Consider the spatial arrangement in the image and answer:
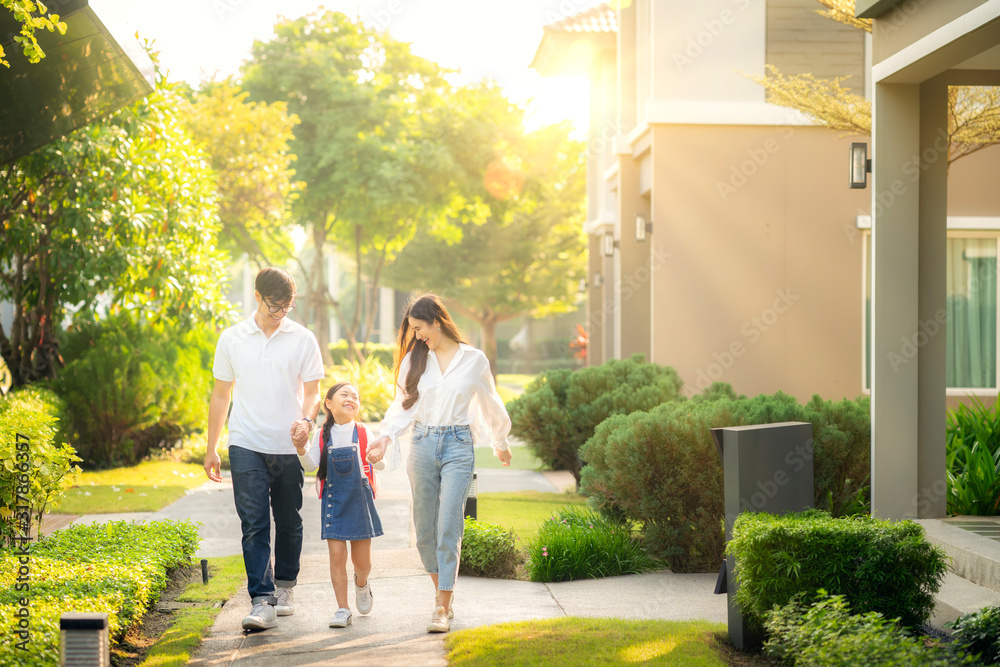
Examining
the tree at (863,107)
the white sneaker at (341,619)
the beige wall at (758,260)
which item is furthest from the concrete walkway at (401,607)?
the beige wall at (758,260)

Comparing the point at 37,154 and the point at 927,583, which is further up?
the point at 37,154

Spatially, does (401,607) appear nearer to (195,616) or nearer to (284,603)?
(284,603)

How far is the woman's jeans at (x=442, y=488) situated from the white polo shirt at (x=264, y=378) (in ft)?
2.37

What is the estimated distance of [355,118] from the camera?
73.2ft

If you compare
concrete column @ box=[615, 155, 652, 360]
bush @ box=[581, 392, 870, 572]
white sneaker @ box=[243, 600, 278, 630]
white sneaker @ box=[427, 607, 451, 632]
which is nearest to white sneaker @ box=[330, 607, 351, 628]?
white sneaker @ box=[243, 600, 278, 630]

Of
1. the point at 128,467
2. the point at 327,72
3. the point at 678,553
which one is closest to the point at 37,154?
the point at 128,467

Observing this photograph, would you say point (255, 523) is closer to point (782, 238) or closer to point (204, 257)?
point (204, 257)

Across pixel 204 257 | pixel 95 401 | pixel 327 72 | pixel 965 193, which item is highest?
pixel 327 72

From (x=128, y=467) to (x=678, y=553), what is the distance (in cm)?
813

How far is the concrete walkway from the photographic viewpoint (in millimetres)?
4719

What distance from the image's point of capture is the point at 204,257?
11695 millimetres

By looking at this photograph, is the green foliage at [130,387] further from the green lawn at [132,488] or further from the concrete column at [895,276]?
the concrete column at [895,276]

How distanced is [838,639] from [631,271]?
11.6 meters

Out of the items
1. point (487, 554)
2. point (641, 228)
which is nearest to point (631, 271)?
point (641, 228)
